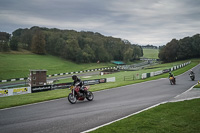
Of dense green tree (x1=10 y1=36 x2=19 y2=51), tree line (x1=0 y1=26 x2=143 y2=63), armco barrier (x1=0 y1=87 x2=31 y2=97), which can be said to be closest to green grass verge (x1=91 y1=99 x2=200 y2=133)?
armco barrier (x1=0 y1=87 x2=31 y2=97)

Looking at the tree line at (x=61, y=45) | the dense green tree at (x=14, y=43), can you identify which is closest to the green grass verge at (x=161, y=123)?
the tree line at (x=61, y=45)

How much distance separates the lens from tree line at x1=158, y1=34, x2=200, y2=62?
4119 inches

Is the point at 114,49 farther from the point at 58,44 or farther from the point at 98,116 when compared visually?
the point at 98,116

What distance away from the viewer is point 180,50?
106250 mm

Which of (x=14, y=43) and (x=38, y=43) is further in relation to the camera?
(x=38, y=43)

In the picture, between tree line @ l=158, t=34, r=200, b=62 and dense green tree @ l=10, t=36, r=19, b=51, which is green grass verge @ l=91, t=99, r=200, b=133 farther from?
tree line @ l=158, t=34, r=200, b=62

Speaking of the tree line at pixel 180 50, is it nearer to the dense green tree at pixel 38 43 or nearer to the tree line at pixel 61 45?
the tree line at pixel 61 45

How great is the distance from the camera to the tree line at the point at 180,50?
10462cm

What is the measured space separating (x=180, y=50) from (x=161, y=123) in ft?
360

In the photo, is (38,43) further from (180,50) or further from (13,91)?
(180,50)

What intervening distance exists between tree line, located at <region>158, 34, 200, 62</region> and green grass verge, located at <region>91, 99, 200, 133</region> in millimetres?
102314

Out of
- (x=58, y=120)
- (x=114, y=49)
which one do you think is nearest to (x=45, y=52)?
(x=114, y=49)

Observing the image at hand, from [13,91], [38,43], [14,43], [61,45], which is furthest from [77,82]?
[61,45]

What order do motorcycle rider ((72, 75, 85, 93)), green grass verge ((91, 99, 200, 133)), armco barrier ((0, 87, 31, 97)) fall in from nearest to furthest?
green grass verge ((91, 99, 200, 133)) → motorcycle rider ((72, 75, 85, 93)) → armco barrier ((0, 87, 31, 97))
